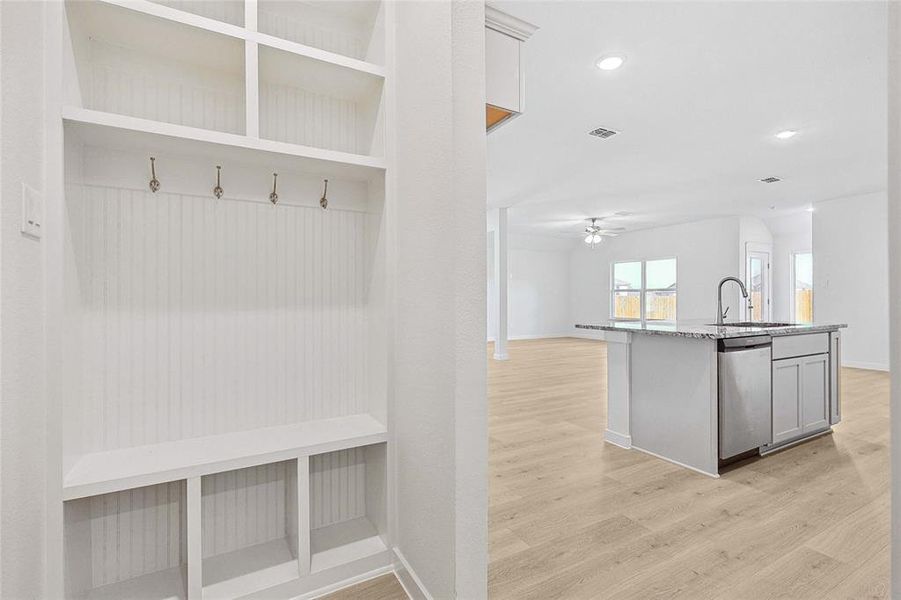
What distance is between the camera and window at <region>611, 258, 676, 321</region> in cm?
992

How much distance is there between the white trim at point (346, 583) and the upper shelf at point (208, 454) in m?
0.53

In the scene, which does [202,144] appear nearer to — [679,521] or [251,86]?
[251,86]

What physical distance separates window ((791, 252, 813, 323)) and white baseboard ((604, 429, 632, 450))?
7.84 metres

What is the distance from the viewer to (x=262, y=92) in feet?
5.94

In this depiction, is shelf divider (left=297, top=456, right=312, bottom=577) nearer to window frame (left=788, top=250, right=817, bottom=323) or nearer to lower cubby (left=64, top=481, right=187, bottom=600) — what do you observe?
lower cubby (left=64, top=481, right=187, bottom=600)

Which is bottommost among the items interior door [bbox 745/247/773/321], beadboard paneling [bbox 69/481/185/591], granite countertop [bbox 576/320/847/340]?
beadboard paneling [bbox 69/481/185/591]

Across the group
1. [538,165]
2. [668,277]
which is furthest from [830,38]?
[668,277]

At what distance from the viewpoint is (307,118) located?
1910 mm

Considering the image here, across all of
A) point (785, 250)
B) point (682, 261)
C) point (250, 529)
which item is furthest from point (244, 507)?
point (785, 250)

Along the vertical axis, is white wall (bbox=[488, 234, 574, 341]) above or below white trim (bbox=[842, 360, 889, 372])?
above

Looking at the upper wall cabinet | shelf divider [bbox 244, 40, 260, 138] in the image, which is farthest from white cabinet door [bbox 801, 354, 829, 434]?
shelf divider [bbox 244, 40, 260, 138]

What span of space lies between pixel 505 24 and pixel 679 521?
2620 millimetres

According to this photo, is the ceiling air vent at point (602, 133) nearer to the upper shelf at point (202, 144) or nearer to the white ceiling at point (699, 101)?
the white ceiling at point (699, 101)

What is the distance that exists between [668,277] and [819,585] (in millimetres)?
9111
